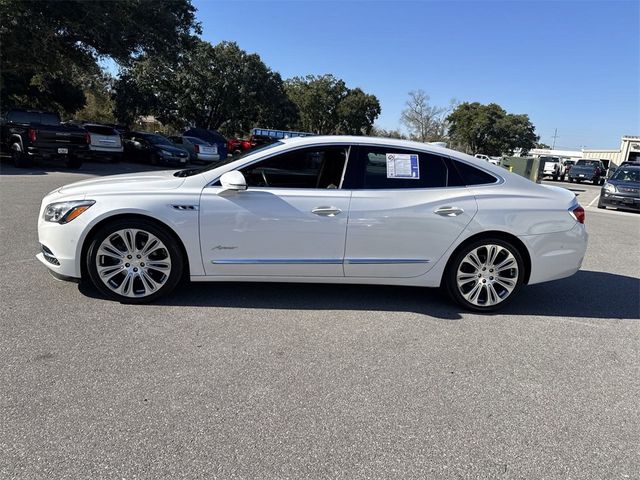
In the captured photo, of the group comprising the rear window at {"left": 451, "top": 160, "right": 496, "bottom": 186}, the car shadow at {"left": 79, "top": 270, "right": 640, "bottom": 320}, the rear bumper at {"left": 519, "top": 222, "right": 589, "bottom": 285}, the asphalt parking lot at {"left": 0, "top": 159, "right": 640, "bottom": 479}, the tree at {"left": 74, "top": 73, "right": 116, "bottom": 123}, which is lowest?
the asphalt parking lot at {"left": 0, "top": 159, "right": 640, "bottom": 479}

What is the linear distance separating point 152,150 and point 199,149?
3373 mm

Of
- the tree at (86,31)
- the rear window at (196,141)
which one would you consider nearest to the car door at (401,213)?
the tree at (86,31)

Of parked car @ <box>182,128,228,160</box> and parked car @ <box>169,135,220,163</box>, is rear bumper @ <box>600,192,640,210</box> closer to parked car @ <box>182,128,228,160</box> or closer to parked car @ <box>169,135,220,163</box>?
parked car @ <box>169,135,220,163</box>

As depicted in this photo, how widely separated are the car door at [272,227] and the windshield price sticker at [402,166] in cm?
48

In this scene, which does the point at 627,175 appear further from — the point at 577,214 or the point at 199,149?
the point at 199,149

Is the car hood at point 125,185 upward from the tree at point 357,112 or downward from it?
downward

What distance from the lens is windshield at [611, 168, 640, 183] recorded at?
16.8 meters

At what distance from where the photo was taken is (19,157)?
1536 cm

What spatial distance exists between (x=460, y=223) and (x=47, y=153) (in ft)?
50.0

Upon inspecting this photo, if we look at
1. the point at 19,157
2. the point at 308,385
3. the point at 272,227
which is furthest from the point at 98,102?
the point at 308,385

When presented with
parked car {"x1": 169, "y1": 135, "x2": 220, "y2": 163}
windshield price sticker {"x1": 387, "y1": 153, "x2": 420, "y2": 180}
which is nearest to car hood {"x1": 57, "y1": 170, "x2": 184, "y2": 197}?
windshield price sticker {"x1": 387, "y1": 153, "x2": 420, "y2": 180}

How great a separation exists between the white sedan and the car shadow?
0.70 ft

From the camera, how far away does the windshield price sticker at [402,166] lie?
4395mm

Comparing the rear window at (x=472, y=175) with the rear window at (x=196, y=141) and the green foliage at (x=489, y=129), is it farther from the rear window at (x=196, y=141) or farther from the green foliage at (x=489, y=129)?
the green foliage at (x=489, y=129)
